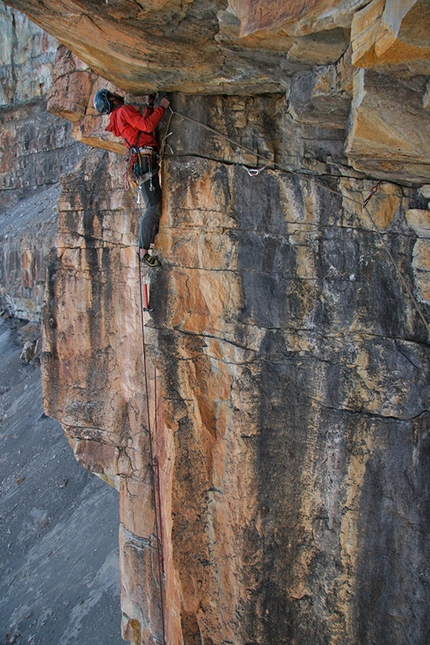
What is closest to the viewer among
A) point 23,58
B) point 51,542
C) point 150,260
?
point 150,260

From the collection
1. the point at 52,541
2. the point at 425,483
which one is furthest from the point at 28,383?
the point at 425,483

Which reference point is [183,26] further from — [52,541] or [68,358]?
[52,541]

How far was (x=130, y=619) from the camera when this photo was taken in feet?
23.7

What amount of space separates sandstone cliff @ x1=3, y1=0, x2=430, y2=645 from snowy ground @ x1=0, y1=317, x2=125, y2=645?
267 inches

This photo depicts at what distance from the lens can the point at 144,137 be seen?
5172 mm

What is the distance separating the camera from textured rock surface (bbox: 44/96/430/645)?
499 centimetres

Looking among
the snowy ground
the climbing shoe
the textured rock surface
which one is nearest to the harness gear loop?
the textured rock surface

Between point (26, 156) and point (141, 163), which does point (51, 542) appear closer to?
point (141, 163)

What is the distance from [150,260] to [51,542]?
11463mm

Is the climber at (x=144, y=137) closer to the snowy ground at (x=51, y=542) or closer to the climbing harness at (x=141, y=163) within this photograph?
the climbing harness at (x=141, y=163)

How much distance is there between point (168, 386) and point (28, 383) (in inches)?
603

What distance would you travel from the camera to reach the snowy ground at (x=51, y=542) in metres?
11.4

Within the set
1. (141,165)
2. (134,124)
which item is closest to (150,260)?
(141,165)

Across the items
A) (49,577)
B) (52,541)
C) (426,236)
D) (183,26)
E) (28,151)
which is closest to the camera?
(183,26)
